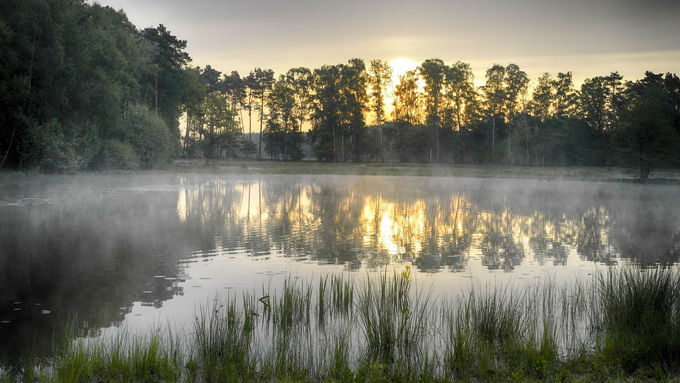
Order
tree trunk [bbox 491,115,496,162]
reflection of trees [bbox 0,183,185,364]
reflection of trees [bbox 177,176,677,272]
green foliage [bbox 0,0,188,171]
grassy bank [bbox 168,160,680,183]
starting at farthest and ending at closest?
tree trunk [bbox 491,115,496,162] → grassy bank [bbox 168,160,680,183] → green foliage [bbox 0,0,188,171] → reflection of trees [bbox 177,176,677,272] → reflection of trees [bbox 0,183,185,364]

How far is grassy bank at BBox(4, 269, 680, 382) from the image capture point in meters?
7.38

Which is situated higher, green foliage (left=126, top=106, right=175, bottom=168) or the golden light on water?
green foliage (left=126, top=106, right=175, bottom=168)

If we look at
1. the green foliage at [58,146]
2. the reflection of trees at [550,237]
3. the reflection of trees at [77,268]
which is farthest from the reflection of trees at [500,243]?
the green foliage at [58,146]

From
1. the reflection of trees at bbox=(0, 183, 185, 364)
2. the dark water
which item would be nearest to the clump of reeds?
the dark water

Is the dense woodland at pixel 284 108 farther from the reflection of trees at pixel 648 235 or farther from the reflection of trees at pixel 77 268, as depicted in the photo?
the reflection of trees at pixel 648 235

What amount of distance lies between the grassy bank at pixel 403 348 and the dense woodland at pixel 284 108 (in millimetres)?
44690

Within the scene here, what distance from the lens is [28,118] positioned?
46.7 metres

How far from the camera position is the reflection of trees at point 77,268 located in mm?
10320

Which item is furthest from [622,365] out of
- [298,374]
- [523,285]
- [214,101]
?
[214,101]

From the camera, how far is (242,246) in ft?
63.9

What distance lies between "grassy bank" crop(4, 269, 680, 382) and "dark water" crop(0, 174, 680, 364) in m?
1.86

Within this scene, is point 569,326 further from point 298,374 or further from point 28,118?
point 28,118

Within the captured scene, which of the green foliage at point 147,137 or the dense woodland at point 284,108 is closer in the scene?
the dense woodland at point 284,108

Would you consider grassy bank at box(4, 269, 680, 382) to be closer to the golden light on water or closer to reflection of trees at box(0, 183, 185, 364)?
reflection of trees at box(0, 183, 185, 364)
